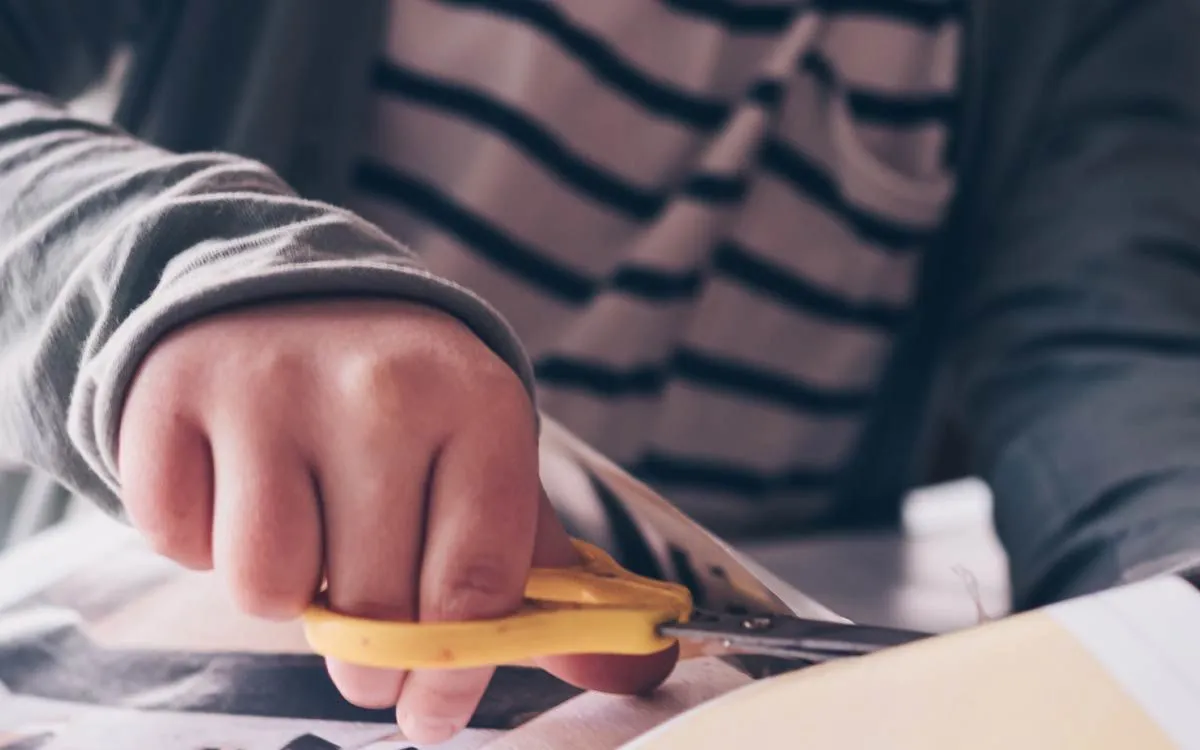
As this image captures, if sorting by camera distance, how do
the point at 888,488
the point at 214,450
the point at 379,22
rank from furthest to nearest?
the point at 888,488 → the point at 379,22 → the point at 214,450

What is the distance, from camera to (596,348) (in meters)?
0.38

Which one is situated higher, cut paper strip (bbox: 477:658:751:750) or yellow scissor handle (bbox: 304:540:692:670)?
yellow scissor handle (bbox: 304:540:692:670)

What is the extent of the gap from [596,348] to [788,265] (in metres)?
0.08

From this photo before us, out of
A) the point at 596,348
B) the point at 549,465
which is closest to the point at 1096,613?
the point at 549,465

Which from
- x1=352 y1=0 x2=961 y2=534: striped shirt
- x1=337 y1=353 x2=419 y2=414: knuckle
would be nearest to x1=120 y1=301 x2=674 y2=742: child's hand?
x1=337 y1=353 x2=419 y2=414: knuckle

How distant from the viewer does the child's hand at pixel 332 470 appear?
0.48ft

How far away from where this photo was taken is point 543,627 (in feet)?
0.50

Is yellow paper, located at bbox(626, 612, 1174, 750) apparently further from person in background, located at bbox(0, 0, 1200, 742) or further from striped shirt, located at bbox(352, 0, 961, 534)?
striped shirt, located at bbox(352, 0, 961, 534)

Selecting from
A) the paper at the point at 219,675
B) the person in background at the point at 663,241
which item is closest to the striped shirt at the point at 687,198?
the person in background at the point at 663,241

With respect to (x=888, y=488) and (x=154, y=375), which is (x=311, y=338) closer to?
(x=154, y=375)

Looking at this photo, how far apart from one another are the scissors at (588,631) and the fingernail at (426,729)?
2cm

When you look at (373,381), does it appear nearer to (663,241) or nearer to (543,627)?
(543,627)

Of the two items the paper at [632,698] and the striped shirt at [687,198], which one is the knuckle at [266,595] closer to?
the paper at [632,698]

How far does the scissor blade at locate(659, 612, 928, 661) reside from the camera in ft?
0.56
